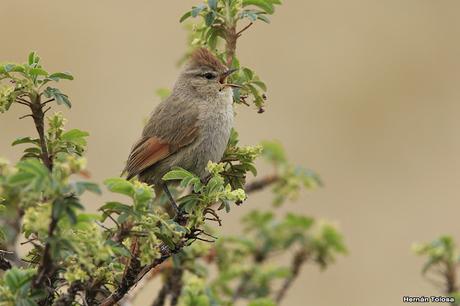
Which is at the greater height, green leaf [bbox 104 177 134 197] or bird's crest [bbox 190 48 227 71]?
bird's crest [bbox 190 48 227 71]

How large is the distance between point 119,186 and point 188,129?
2.51m

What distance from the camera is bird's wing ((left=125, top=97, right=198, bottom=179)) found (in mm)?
4871

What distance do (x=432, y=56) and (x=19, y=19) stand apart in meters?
7.70

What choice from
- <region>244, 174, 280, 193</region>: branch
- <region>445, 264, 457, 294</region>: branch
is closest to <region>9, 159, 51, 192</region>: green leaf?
<region>445, 264, 457, 294</region>: branch

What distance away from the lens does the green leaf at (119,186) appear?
2.57m

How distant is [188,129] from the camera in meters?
5.10

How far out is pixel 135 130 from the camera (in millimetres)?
12688

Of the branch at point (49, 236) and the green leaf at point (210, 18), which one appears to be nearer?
the branch at point (49, 236)

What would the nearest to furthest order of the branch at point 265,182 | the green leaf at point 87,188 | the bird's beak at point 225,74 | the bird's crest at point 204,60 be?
the green leaf at point 87,188 → the bird's beak at point 225,74 → the bird's crest at point 204,60 → the branch at point 265,182

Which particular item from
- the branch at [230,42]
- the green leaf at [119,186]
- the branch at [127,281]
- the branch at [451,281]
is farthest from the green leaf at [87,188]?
the branch at [451,281]

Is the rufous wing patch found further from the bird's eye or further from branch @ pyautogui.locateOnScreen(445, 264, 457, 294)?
branch @ pyautogui.locateOnScreen(445, 264, 457, 294)

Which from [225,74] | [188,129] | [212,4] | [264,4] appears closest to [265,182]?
[188,129]

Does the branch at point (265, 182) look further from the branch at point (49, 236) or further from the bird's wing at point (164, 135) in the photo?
the branch at point (49, 236)

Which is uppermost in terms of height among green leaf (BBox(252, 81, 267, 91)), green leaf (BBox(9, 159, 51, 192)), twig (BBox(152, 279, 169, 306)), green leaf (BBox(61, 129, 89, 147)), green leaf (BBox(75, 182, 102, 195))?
green leaf (BBox(252, 81, 267, 91))
